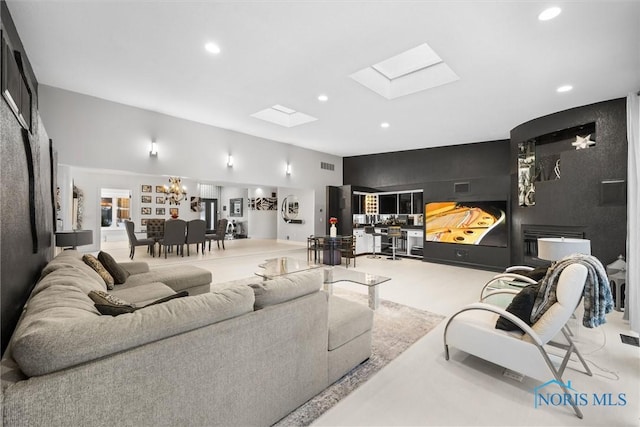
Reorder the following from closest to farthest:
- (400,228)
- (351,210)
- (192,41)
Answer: (192,41)
(400,228)
(351,210)

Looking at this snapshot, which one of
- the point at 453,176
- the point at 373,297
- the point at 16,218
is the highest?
the point at 453,176

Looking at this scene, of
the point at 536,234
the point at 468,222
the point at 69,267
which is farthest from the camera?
Result: the point at 468,222

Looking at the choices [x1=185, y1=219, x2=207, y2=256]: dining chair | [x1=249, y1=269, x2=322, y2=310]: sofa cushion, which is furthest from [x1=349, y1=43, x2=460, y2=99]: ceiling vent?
A: [x1=185, y1=219, x2=207, y2=256]: dining chair

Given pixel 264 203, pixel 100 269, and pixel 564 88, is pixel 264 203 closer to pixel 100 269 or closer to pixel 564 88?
pixel 100 269

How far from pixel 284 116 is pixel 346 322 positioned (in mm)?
4926

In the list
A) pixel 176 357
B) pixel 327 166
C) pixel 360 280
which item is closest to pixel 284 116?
pixel 327 166

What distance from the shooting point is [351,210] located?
8.66 meters

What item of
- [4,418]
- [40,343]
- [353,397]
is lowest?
[353,397]

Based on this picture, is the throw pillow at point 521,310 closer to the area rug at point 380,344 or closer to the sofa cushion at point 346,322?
the area rug at point 380,344

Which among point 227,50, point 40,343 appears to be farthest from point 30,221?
point 227,50

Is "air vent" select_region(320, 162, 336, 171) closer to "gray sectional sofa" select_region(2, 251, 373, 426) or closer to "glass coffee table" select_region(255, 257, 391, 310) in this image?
"glass coffee table" select_region(255, 257, 391, 310)

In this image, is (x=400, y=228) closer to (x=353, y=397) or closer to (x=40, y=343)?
(x=353, y=397)

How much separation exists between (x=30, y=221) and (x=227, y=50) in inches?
101

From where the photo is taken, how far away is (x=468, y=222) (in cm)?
688
